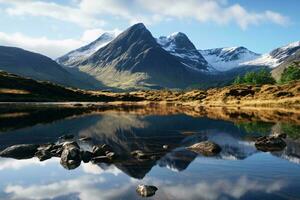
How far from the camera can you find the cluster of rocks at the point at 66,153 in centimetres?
4491

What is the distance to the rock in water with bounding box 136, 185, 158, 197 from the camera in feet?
102

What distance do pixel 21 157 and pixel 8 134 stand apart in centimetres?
2361

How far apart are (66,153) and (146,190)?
Answer: 686 inches

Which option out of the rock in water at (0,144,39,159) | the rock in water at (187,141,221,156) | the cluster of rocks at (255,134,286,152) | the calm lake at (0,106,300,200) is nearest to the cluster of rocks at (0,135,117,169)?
the rock in water at (0,144,39,159)

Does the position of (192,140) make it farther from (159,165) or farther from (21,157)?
(21,157)

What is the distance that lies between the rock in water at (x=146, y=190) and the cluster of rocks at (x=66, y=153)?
12.7 metres

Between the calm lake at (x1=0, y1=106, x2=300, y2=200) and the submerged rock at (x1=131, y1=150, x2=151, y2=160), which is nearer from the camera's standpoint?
the calm lake at (x1=0, y1=106, x2=300, y2=200)

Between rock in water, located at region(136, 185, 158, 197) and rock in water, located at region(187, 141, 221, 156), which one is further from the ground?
rock in water, located at region(187, 141, 221, 156)

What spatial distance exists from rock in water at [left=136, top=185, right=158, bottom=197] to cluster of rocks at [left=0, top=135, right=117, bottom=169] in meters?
12.7

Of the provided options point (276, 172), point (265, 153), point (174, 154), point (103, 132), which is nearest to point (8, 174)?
point (174, 154)

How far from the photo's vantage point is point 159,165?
4294 centimetres

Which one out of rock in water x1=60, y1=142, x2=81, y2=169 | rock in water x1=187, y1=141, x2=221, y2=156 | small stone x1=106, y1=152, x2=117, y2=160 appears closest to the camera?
rock in water x1=60, y1=142, x2=81, y2=169

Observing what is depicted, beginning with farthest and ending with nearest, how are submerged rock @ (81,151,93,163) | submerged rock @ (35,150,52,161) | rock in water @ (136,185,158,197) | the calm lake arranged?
submerged rock @ (35,150,52,161) → submerged rock @ (81,151,93,163) → the calm lake → rock in water @ (136,185,158,197)

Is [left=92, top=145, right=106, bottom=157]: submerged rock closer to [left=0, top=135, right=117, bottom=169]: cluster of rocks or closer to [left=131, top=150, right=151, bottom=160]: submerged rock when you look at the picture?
[left=0, top=135, right=117, bottom=169]: cluster of rocks
